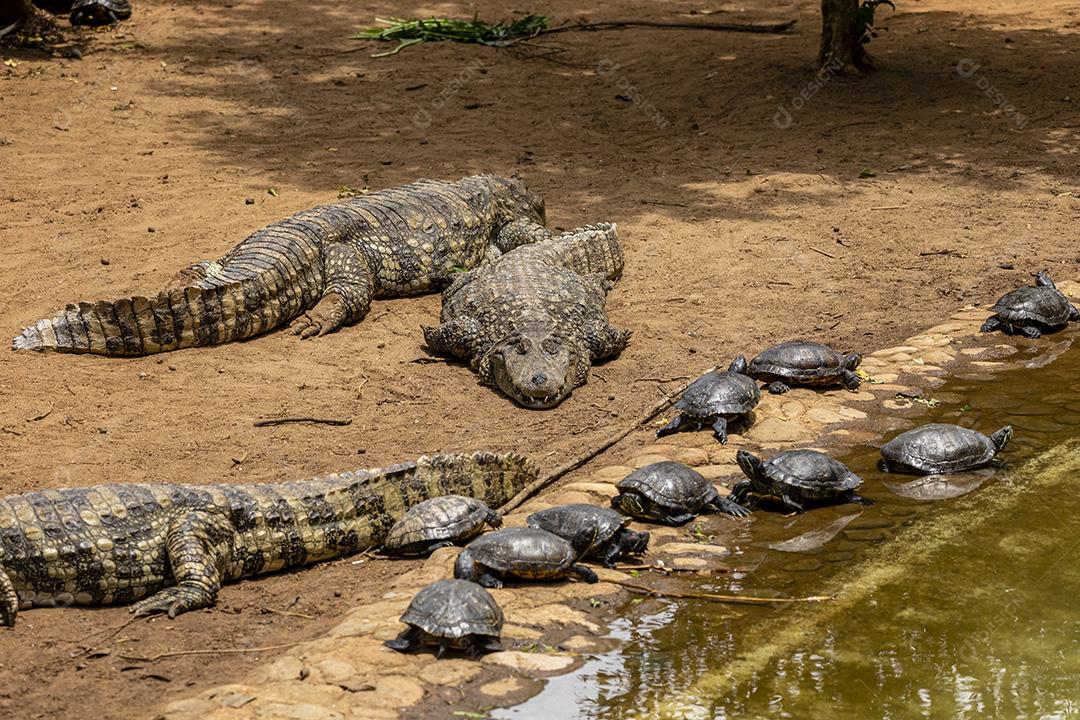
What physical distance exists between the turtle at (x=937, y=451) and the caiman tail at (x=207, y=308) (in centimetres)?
446

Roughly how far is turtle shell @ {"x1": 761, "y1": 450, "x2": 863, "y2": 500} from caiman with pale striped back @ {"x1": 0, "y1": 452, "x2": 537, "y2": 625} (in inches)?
65.2

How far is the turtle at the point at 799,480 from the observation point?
630 cm

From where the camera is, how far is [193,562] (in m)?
5.50

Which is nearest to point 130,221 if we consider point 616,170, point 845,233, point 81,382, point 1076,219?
point 81,382

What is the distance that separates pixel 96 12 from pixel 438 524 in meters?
12.6

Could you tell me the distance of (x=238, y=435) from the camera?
24.3 feet

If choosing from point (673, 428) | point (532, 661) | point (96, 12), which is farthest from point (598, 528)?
point (96, 12)

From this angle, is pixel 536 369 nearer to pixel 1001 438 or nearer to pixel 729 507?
pixel 729 507

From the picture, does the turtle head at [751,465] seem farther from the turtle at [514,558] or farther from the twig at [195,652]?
the twig at [195,652]

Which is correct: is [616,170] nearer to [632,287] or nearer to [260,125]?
[632,287]

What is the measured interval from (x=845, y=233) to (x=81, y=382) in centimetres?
623

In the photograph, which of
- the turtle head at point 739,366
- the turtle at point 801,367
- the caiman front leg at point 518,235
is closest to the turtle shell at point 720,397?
the turtle at point 801,367

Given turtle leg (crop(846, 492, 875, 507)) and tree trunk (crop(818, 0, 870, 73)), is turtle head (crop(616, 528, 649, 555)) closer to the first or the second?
turtle leg (crop(846, 492, 875, 507))

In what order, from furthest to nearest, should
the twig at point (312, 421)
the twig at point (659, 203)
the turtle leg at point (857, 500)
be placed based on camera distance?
the twig at point (659, 203)
the twig at point (312, 421)
the turtle leg at point (857, 500)
